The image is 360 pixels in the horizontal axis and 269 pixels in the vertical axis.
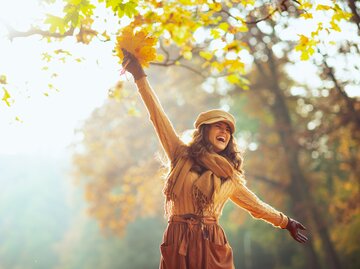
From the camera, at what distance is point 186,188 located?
2.99 meters

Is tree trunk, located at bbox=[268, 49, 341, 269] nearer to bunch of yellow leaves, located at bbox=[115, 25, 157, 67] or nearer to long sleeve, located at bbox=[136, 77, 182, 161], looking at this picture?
long sleeve, located at bbox=[136, 77, 182, 161]

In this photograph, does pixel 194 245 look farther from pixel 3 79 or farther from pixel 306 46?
pixel 3 79

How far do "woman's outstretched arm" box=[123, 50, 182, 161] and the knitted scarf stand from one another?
12cm

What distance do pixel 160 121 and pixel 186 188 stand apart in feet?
1.71

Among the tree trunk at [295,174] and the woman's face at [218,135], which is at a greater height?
the tree trunk at [295,174]

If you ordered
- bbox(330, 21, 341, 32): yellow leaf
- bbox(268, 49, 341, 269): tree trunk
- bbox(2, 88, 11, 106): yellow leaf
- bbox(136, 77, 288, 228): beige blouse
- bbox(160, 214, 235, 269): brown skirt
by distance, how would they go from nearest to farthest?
bbox(160, 214, 235, 269): brown skirt, bbox(136, 77, 288, 228): beige blouse, bbox(330, 21, 341, 32): yellow leaf, bbox(2, 88, 11, 106): yellow leaf, bbox(268, 49, 341, 269): tree trunk

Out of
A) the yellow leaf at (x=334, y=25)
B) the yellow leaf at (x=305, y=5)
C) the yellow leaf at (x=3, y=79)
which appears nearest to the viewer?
the yellow leaf at (x=305, y=5)

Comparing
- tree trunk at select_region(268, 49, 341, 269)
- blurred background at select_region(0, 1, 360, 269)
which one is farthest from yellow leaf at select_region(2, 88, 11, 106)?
tree trunk at select_region(268, 49, 341, 269)

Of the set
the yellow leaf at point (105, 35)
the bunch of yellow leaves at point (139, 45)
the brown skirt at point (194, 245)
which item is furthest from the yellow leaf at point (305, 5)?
the brown skirt at point (194, 245)

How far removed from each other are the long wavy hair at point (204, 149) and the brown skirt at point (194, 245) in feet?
1.23

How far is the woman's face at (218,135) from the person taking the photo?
10.5 feet

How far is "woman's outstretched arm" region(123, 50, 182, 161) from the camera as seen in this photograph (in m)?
3.14

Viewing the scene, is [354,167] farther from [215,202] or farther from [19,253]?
[19,253]

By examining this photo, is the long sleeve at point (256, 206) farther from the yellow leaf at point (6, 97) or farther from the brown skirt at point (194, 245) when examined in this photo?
the yellow leaf at point (6, 97)
